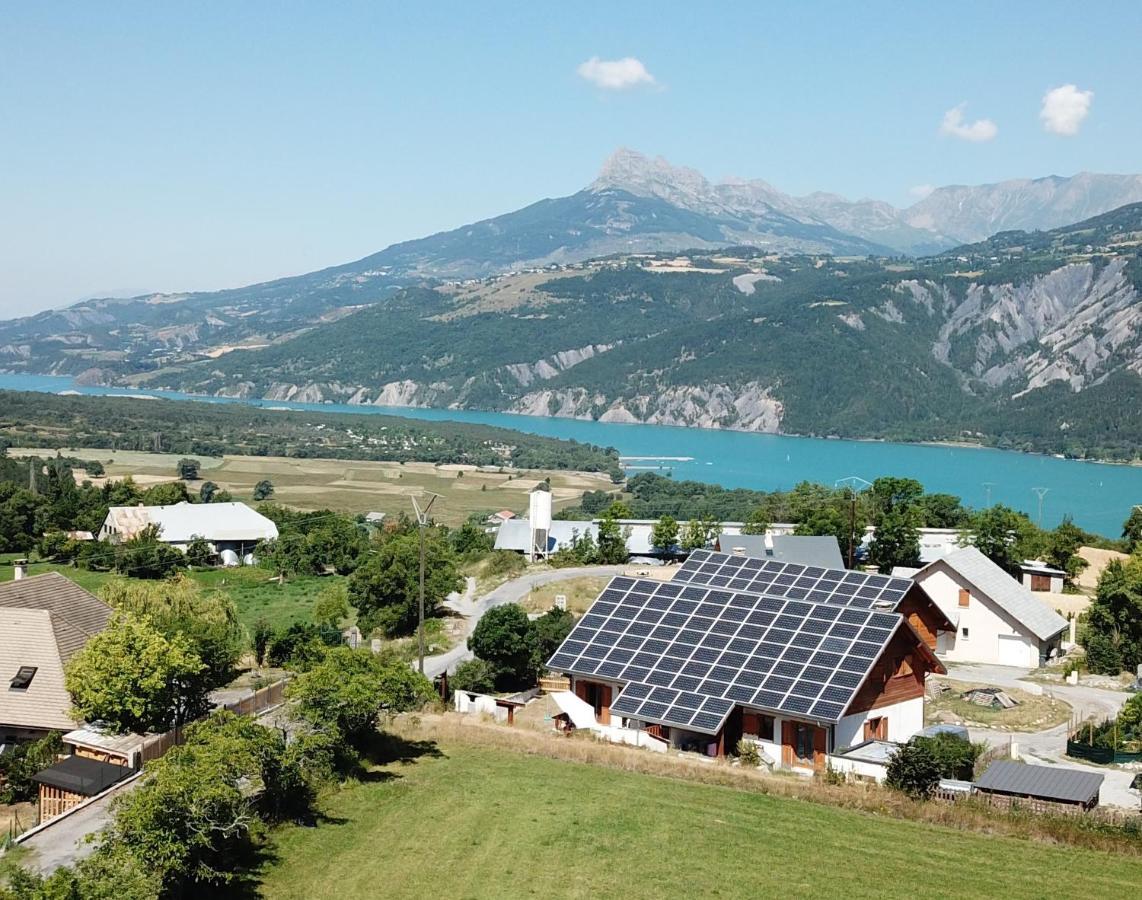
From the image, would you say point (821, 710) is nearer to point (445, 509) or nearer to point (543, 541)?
point (543, 541)

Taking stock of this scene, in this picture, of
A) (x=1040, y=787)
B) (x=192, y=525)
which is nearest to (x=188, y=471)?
(x=192, y=525)

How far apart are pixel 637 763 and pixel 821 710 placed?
3601mm

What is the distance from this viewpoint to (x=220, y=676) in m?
28.8

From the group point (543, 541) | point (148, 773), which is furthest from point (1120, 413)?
point (148, 773)

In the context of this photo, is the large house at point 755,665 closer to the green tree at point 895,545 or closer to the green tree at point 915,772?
the green tree at point 915,772

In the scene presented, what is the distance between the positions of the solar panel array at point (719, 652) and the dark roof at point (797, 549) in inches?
594

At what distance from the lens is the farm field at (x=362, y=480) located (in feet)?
334

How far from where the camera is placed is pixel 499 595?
44500 mm

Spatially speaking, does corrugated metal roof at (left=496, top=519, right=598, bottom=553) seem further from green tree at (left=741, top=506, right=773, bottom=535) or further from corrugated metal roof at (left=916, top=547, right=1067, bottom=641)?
corrugated metal roof at (left=916, top=547, right=1067, bottom=641)

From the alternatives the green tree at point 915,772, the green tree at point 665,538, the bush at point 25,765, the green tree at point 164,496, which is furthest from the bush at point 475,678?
the green tree at point 164,496

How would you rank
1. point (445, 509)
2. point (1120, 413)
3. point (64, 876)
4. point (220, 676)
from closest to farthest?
point (64, 876) → point (220, 676) → point (445, 509) → point (1120, 413)

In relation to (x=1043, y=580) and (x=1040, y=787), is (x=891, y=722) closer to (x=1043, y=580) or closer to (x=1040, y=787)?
(x=1040, y=787)

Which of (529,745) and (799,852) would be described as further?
(529,745)

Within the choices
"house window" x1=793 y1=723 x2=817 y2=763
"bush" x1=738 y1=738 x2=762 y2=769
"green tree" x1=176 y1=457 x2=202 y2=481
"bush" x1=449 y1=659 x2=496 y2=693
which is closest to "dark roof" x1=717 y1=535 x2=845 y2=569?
"bush" x1=449 y1=659 x2=496 y2=693
